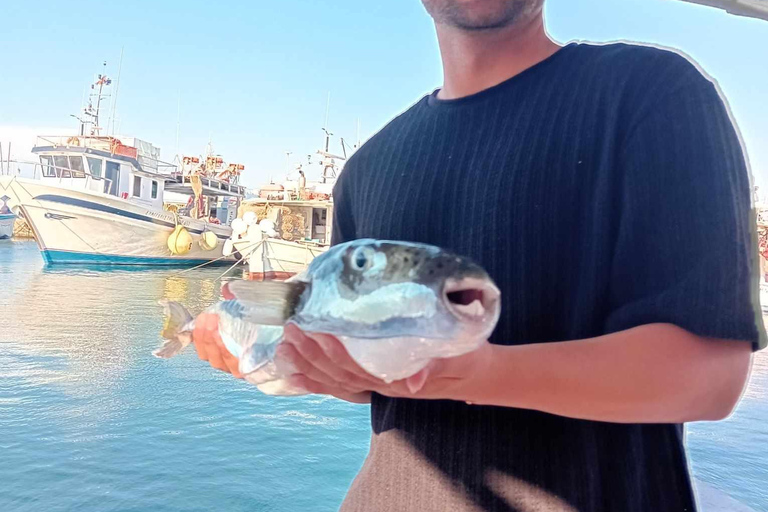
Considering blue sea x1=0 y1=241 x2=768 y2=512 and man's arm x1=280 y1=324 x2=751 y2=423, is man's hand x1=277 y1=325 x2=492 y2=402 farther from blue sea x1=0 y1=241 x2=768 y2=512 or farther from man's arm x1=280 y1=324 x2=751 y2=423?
blue sea x1=0 y1=241 x2=768 y2=512

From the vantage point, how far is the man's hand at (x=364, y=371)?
0.86 m

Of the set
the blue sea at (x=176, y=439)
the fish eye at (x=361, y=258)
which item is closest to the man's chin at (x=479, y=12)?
the fish eye at (x=361, y=258)

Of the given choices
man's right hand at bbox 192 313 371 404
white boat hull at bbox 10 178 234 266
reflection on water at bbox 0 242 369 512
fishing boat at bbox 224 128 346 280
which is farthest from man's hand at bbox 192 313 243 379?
white boat hull at bbox 10 178 234 266

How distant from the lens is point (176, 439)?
500 cm

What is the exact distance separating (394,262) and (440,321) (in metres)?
0.14

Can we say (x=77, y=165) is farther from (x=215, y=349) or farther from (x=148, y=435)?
(x=215, y=349)

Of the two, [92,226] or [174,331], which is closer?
[174,331]

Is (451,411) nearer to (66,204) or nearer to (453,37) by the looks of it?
(453,37)

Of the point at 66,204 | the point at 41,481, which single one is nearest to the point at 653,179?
the point at 41,481

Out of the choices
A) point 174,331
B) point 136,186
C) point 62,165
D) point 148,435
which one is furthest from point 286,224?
point 174,331

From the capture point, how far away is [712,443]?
17.1 ft

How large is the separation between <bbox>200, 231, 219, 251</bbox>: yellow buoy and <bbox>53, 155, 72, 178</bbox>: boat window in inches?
210

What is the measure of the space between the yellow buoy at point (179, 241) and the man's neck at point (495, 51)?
22.1 meters

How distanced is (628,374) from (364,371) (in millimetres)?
422
